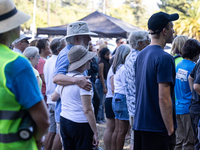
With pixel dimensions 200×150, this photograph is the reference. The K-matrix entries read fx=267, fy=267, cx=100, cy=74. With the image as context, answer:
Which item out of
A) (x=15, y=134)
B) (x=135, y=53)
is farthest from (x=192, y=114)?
(x=15, y=134)

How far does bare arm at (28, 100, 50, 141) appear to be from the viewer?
158 centimetres

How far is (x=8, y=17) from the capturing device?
5.41ft

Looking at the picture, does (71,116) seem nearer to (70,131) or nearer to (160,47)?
(70,131)

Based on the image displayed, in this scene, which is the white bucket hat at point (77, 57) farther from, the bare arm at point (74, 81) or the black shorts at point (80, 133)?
the black shorts at point (80, 133)

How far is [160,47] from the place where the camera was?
2.71 metres

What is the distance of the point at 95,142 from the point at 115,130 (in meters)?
1.81

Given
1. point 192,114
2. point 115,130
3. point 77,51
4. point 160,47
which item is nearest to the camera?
point 160,47

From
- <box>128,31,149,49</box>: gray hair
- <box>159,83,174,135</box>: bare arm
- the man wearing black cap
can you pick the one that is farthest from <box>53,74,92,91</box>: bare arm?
<box>128,31,149,49</box>: gray hair

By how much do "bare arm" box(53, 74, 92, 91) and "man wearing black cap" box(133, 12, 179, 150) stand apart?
1.80 ft

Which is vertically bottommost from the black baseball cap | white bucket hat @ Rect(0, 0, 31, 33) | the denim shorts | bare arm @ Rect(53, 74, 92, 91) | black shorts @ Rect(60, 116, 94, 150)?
the denim shorts

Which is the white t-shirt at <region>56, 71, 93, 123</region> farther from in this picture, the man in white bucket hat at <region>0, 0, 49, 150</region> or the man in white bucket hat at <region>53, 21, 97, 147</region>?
the man in white bucket hat at <region>0, 0, 49, 150</region>

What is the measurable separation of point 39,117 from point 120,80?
9.72ft

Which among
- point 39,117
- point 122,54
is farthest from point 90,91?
point 122,54

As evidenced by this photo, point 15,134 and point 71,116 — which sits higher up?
point 15,134
